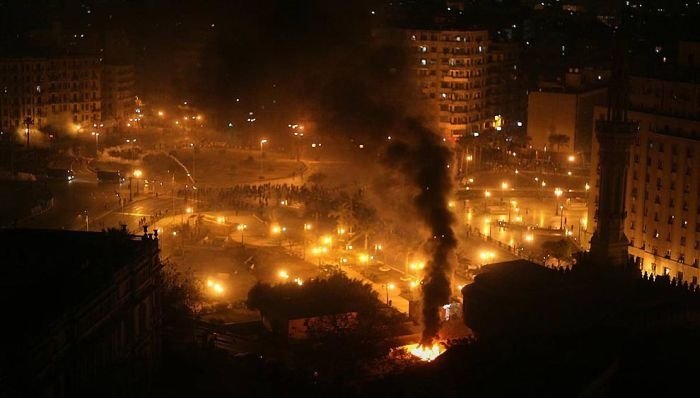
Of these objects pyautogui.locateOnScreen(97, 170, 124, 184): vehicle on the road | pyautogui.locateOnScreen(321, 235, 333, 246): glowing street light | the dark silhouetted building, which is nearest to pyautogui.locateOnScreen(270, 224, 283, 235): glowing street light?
pyautogui.locateOnScreen(321, 235, 333, 246): glowing street light

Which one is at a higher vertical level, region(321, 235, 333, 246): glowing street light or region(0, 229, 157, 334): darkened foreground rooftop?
region(0, 229, 157, 334): darkened foreground rooftop

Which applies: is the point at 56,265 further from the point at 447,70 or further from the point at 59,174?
the point at 447,70

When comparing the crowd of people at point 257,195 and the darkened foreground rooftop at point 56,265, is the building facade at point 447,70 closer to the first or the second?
the crowd of people at point 257,195

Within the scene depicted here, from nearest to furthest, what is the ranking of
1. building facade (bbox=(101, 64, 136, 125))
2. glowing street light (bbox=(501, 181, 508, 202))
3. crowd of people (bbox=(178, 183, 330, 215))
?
crowd of people (bbox=(178, 183, 330, 215)) → glowing street light (bbox=(501, 181, 508, 202)) → building facade (bbox=(101, 64, 136, 125))

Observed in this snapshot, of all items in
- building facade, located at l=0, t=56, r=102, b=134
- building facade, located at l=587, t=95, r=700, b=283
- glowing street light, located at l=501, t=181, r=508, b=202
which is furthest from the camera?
building facade, located at l=0, t=56, r=102, b=134

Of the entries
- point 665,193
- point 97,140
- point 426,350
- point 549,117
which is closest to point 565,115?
point 549,117

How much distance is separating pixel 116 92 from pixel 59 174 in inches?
605

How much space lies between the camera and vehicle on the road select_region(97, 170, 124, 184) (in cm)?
4100

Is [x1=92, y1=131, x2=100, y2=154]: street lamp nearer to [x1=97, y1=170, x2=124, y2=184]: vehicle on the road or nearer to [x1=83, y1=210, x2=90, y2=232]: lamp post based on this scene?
[x1=97, y1=170, x2=124, y2=184]: vehicle on the road

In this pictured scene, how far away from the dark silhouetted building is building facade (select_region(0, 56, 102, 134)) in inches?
1188

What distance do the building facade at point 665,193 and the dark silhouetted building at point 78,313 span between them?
564 inches

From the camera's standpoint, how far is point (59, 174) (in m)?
41.6

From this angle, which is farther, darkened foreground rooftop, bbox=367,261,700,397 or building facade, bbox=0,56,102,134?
building facade, bbox=0,56,102,134

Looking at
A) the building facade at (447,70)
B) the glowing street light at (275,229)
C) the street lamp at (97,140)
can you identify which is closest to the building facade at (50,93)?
the street lamp at (97,140)
